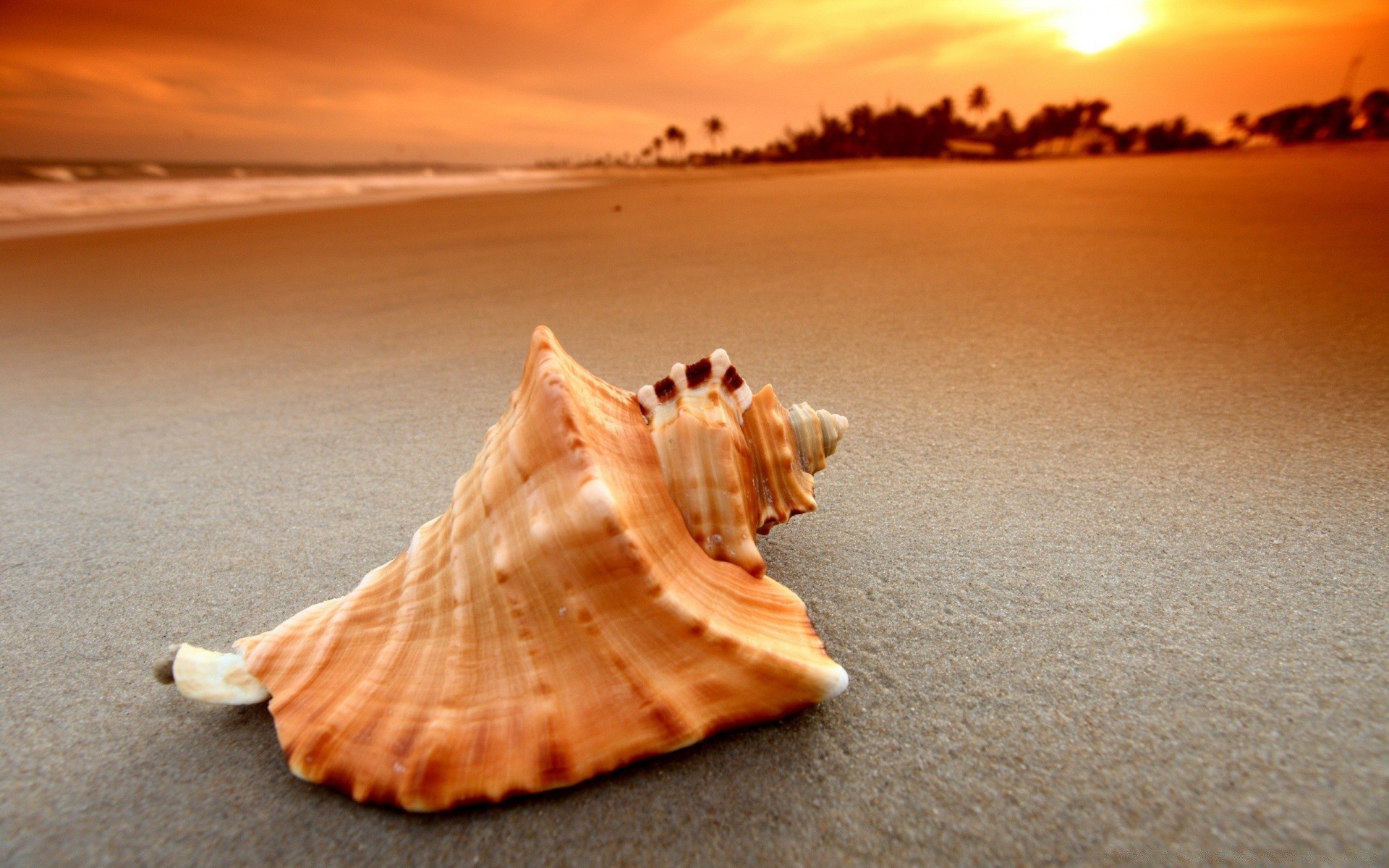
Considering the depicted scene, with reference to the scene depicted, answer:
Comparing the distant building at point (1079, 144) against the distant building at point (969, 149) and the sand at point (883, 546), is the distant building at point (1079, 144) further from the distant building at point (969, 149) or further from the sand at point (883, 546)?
the sand at point (883, 546)

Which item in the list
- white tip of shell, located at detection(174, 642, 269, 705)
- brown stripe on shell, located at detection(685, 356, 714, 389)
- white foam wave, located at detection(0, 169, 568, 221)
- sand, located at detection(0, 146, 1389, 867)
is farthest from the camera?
white foam wave, located at detection(0, 169, 568, 221)

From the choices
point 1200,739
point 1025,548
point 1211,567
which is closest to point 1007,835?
point 1200,739

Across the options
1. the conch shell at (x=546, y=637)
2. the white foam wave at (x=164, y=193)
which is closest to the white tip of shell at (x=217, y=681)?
the conch shell at (x=546, y=637)

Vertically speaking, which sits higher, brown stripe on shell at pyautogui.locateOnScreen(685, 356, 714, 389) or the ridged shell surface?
brown stripe on shell at pyautogui.locateOnScreen(685, 356, 714, 389)

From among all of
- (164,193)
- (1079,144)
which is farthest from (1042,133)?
(164,193)

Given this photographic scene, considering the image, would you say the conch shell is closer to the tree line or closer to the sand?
the sand

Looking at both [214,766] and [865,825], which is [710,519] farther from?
[214,766]

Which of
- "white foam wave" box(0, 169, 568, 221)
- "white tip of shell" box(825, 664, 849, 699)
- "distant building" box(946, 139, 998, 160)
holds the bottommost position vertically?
"white tip of shell" box(825, 664, 849, 699)

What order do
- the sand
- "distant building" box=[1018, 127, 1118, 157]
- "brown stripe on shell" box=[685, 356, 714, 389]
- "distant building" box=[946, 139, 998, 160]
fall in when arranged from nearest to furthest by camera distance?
the sand, "brown stripe on shell" box=[685, 356, 714, 389], "distant building" box=[946, 139, 998, 160], "distant building" box=[1018, 127, 1118, 157]

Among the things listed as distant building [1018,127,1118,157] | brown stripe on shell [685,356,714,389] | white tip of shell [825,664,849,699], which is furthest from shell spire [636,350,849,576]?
distant building [1018,127,1118,157]
